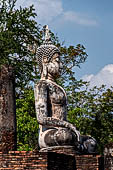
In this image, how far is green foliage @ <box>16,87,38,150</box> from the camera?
20.8 meters

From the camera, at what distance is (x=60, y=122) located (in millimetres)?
10148

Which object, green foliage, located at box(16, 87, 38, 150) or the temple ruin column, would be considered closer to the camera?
the temple ruin column

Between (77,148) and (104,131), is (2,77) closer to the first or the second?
(77,148)

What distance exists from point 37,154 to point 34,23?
56.0 feet

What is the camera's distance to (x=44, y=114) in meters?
10.2

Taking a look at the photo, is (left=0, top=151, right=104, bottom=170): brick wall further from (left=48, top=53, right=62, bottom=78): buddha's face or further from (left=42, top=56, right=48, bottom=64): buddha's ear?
(left=42, top=56, right=48, bottom=64): buddha's ear

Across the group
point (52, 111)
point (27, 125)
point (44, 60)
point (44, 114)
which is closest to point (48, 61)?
point (44, 60)

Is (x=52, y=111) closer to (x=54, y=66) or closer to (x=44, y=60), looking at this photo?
(x=54, y=66)

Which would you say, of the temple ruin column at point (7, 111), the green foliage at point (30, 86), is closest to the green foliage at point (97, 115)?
the green foliage at point (30, 86)

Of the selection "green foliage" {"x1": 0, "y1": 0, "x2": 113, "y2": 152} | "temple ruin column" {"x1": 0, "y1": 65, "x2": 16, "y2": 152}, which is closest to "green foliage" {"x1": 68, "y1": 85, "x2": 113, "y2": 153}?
"green foliage" {"x1": 0, "y1": 0, "x2": 113, "y2": 152}

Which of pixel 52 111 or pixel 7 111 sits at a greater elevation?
pixel 7 111

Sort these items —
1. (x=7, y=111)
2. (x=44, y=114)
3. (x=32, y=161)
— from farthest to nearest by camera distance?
1. (x=7, y=111)
2. (x=44, y=114)
3. (x=32, y=161)

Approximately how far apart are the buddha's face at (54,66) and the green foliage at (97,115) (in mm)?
12271

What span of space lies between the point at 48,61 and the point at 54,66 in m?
0.20
